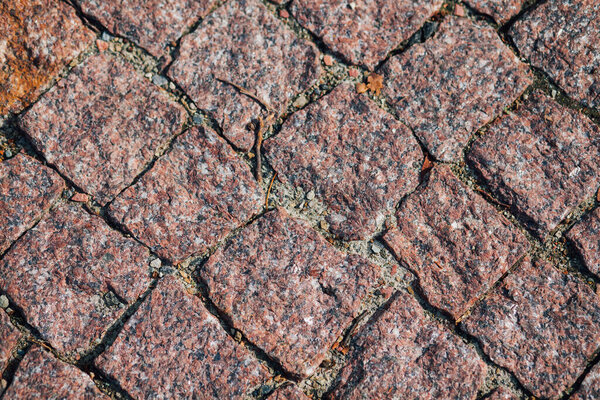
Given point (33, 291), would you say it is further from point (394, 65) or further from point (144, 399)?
point (394, 65)

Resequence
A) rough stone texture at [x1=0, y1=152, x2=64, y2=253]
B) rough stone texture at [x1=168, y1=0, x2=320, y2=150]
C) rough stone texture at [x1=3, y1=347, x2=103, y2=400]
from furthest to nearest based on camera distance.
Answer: rough stone texture at [x1=168, y1=0, x2=320, y2=150], rough stone texture at [x1=0, y1=152, x2=64, y2=253], rough stone texture at [x1=3, y1=347, x2=103, y2=400]

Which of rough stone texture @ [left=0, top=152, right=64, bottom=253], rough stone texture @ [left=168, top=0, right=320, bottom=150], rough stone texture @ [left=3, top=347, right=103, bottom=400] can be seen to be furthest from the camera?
rough stone texture @ [left=168, top=0, right=320, bottom=150]

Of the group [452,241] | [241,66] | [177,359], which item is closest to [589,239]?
[452,241]

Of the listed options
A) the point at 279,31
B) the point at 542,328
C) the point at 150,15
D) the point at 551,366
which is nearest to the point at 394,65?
the point at 279,31

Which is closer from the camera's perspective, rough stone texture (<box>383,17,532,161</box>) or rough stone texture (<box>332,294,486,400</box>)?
rough stone texture (<box>332,294,486,400</box>)

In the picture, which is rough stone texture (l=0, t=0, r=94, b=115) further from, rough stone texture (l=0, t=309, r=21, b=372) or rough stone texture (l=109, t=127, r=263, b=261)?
rough stone texture (l=0, t=309, r=21, b=372)

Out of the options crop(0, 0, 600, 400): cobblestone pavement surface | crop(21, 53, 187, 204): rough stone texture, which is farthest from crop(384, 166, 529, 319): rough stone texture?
crop(21, 53, 187, 204): rough stone texture

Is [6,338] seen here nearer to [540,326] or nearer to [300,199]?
[300,199]
